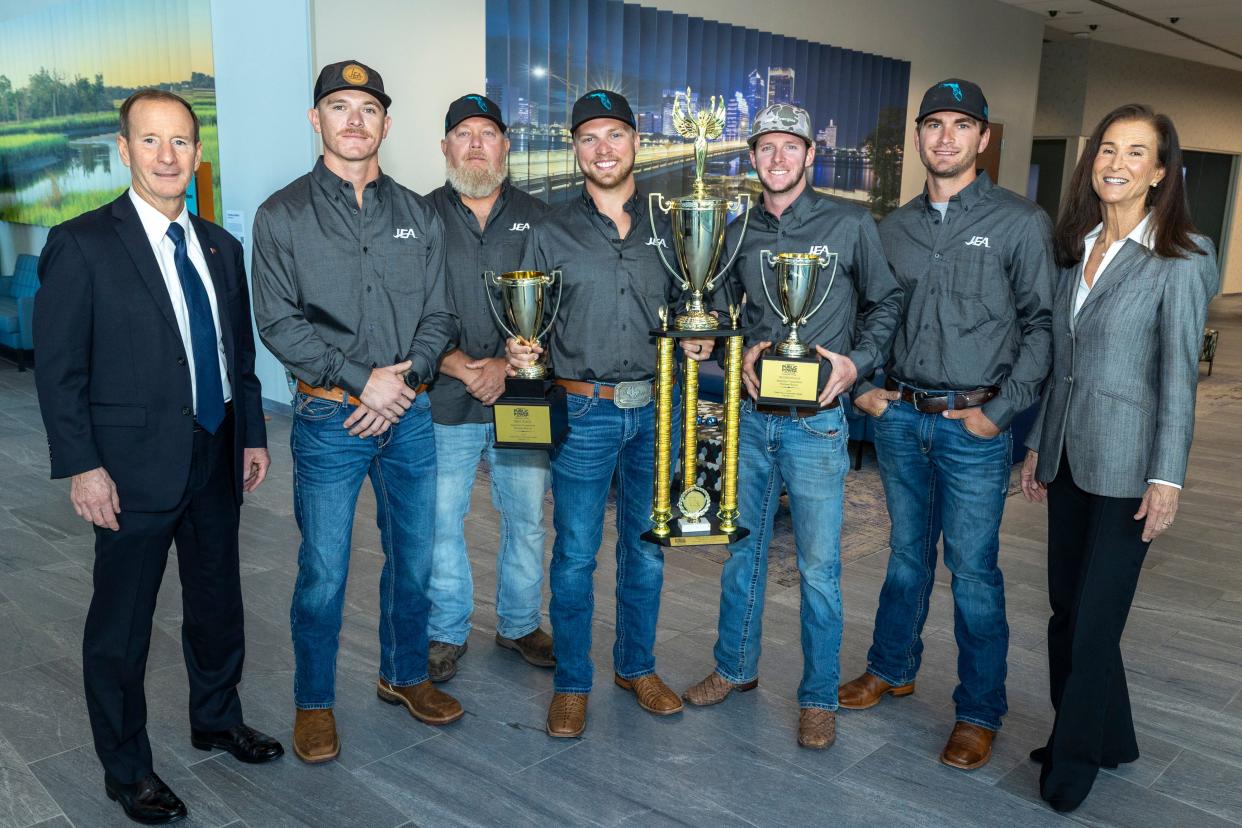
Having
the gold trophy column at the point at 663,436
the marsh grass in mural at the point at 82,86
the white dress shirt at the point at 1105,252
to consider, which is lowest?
the gold trophy column at the point at 663,436

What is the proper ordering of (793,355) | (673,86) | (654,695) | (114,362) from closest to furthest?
(114,362) → (793,355) → (654,695) → (673,86)

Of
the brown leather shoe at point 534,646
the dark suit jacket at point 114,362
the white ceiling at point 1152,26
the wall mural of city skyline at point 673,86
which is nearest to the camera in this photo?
the dark suit jacket at point 114,362

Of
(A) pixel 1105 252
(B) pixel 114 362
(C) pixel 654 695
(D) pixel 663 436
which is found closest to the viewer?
(B) pixel 114 362

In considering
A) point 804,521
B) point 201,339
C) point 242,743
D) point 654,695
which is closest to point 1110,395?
point 804,521

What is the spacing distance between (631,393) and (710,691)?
0.96 meters

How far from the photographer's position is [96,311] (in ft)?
7.07

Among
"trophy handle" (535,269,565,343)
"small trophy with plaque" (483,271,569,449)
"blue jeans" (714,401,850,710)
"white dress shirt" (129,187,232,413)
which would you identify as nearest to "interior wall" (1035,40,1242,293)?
"blue jeans" (714,401,850,710)

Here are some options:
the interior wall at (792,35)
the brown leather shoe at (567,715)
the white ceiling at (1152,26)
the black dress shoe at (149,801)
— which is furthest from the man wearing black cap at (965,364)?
the white ceiling at (1152,26)

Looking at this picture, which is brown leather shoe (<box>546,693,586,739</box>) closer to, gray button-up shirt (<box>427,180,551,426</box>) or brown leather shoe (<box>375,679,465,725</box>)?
brown leather shoe (<box>375,679,465,725</box>)

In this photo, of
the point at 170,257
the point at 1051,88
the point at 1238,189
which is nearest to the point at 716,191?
the point at 170,257

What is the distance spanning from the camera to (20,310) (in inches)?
326

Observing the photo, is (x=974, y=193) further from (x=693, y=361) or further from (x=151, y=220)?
(x=151, y=220)

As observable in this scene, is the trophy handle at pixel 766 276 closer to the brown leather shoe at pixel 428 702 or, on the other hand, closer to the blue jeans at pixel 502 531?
the blue jeans at pixel 502 531

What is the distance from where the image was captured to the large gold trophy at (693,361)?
7.75 feet
